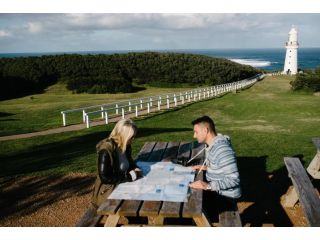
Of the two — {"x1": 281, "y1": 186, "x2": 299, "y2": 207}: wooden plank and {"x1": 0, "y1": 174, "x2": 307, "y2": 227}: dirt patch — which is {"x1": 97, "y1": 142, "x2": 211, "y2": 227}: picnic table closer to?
{"x1": 0, "y1": 174, "x2": 307, "y2": 227}: dirt patch

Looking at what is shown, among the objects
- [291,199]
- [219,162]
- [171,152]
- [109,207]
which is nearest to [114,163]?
[109,207]

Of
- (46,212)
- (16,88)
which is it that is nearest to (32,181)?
(46,212)

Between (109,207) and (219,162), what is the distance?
1442 mm

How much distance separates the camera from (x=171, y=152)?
A: 6152mm

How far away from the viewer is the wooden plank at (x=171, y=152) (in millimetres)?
5719

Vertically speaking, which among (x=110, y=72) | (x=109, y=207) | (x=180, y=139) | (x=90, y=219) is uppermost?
(x=109, y=207)

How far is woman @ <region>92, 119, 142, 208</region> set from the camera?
15.1ft

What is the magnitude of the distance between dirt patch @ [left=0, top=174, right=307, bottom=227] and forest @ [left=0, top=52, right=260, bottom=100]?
33.7 meters

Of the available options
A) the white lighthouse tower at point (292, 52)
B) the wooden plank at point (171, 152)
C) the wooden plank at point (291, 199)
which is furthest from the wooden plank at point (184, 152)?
the white lighthouse tower at point (292, 52)

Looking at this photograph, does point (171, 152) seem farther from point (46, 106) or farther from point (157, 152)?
point (46, 106)

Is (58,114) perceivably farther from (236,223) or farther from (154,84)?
(154,84)

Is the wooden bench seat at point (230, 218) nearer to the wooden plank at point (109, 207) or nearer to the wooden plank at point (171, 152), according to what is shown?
the wooden plank at point (171, 152)

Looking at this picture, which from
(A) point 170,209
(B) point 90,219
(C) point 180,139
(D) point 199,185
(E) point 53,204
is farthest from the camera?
(C) point 180,139

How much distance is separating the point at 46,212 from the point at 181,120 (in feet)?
39.6
